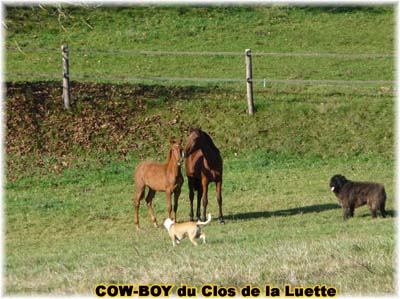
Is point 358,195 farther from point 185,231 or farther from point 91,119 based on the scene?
point 91,119

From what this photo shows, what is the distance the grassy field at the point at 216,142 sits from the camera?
11266 millimetres

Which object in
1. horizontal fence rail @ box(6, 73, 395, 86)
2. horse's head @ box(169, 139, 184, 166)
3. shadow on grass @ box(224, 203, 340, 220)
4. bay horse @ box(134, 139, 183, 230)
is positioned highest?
horizontal fence rail @ box(6, 73, 395, 86)

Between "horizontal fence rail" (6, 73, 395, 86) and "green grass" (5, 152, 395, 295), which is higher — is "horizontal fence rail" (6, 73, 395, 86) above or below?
above

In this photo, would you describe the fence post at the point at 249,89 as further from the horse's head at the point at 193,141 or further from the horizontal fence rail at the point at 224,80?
the horse's head at the point at 193,141

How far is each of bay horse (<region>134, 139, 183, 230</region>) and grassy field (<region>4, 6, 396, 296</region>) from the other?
687mm

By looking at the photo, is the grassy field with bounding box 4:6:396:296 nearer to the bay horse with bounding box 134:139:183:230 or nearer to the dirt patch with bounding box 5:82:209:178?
the dirt patch with bounding box 5:82:209:178

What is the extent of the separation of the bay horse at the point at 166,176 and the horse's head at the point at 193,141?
1.31 feet

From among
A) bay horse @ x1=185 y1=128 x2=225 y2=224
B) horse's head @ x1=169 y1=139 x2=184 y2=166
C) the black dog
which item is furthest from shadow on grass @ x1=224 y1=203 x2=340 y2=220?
horse's head @ x1=169 y1=139 x2=184 y2=166

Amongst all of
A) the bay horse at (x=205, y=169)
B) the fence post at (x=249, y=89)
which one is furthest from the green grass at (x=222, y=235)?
the fence post at (x=249, y=89)

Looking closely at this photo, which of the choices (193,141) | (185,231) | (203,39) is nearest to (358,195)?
(193,141)

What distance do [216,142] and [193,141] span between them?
22.5 ft

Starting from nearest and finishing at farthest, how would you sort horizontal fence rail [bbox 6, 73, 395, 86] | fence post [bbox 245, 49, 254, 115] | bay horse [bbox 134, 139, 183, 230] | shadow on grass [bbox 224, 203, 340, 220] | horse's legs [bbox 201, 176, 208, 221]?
1. bay horse [bbox 134, 139, 183, 230]
2. horse's legs [bbox 201, 176, 208, 221]
3. shadow on grass [bbox 224, 203, 340, 220]
4. fence post [bbox 245, 49, 254, 115]
5. horizontal fence rail [bbox 6, 73, 395, 86]

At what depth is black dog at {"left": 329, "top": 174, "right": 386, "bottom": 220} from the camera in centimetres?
1636

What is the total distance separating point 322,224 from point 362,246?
4204 mm
